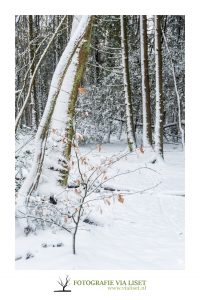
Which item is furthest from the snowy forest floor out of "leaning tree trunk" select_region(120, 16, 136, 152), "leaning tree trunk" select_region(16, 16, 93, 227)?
"leaning tree trunk" select_region(120, 16, 136, 152)

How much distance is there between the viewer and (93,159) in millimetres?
7539

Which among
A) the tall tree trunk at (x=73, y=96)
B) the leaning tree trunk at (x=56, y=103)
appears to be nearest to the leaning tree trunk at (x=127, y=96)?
the tall tree trunk at (x=73, y=96)

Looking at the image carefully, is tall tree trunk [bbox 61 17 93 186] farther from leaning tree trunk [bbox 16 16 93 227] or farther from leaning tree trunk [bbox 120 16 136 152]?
leaning tree trunk [bbox 120 16 136 152]

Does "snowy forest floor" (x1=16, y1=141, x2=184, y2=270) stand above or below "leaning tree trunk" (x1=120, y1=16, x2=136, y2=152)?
below

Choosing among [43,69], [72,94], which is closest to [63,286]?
[72,94]

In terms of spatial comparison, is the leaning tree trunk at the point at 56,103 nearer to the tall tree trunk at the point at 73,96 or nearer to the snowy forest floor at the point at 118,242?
the tall tree trunk at the point at 73,96

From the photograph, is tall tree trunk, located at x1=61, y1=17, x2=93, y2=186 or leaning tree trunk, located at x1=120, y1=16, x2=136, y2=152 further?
leaning tree trunk, located at x1=120, y1=16, x2=136, y2=152

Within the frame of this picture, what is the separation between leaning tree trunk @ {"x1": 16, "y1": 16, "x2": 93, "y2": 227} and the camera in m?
5.42

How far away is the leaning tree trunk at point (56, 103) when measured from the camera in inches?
213
